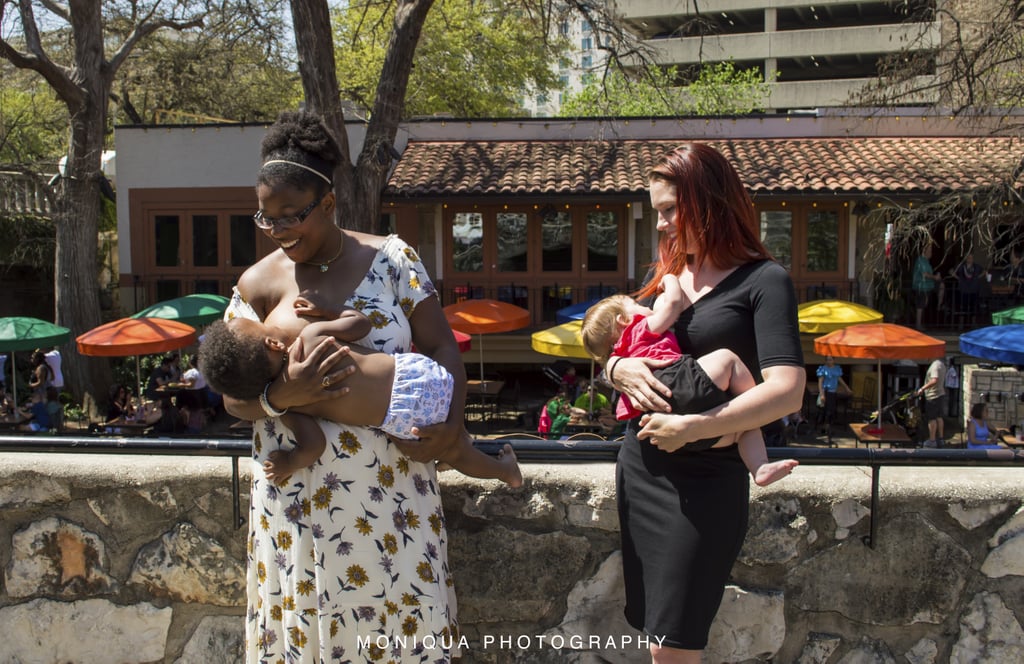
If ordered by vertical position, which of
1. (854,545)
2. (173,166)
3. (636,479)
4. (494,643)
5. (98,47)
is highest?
(98,47)

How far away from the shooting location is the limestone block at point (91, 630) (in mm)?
2418

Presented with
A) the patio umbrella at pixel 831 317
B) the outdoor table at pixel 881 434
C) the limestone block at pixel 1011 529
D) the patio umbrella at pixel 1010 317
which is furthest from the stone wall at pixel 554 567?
the patio umbrella at pixel 1010 317

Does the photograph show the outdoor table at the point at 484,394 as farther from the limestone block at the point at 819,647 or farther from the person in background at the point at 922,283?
the limestone block at the point at 819,647

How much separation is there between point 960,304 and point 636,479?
58.6 feet

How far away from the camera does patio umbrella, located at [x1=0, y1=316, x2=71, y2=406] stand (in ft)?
40.3

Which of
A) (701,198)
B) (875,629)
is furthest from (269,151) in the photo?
(875,629)

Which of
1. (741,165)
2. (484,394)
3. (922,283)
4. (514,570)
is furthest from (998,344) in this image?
(514,570)

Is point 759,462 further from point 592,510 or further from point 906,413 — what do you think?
point 906,413

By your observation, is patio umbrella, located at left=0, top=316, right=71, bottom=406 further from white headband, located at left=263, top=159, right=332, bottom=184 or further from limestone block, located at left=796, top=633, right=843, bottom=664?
limestone block, located at left=796, top=633, right=843, bottom=664

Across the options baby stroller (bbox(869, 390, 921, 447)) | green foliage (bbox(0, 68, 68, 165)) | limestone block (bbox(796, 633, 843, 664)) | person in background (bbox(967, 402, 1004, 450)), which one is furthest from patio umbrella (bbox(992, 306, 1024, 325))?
green foliage (bbox(0, 68, 68, 165))

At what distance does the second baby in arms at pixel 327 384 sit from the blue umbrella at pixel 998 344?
11433 millimetres

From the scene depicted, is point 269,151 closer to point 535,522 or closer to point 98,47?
point 535,522

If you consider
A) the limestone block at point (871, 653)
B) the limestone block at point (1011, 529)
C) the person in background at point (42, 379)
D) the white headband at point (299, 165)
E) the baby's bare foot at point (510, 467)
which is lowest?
the person in background at point (42, 379)

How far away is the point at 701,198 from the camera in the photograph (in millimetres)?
1956
